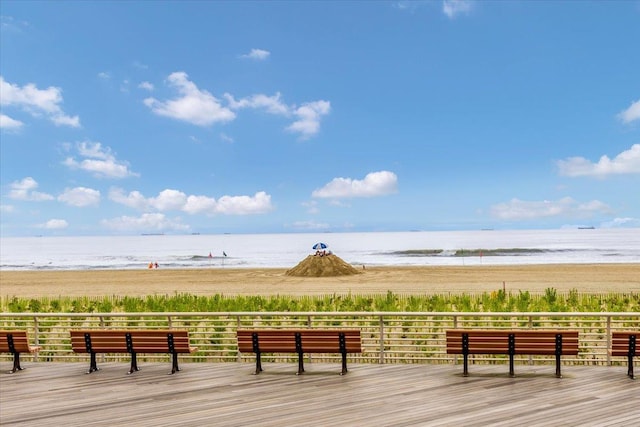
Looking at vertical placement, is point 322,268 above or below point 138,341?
below

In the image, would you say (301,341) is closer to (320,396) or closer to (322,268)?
(320,396)

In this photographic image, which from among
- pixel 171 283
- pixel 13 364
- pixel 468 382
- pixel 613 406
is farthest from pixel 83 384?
pixel 171 283

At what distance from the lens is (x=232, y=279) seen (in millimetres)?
40531

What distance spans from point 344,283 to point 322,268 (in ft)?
16.5

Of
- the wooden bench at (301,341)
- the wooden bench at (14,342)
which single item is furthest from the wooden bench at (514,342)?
the wooden bench at (14,342)

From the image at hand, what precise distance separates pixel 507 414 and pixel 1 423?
6.83 meters

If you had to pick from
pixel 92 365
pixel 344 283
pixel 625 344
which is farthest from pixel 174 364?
pixel 344 283

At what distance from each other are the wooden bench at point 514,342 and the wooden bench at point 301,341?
167 cm

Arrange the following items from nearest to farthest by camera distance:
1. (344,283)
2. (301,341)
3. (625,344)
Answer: (625,344) → (301,341) → (344,283)

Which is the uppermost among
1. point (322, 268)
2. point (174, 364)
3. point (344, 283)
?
point (174, 364)

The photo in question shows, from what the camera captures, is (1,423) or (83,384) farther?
(83,384)

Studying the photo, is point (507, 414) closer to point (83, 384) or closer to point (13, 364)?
point (83, 384)

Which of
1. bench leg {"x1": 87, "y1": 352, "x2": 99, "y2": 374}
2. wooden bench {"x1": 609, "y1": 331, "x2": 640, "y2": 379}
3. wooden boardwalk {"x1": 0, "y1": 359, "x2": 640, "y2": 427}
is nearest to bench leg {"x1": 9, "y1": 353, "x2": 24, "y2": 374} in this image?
wooden boardwalk {"x1": 0, "y1": 359, "x2": 640, "y2": 427}

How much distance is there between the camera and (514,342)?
789cm
